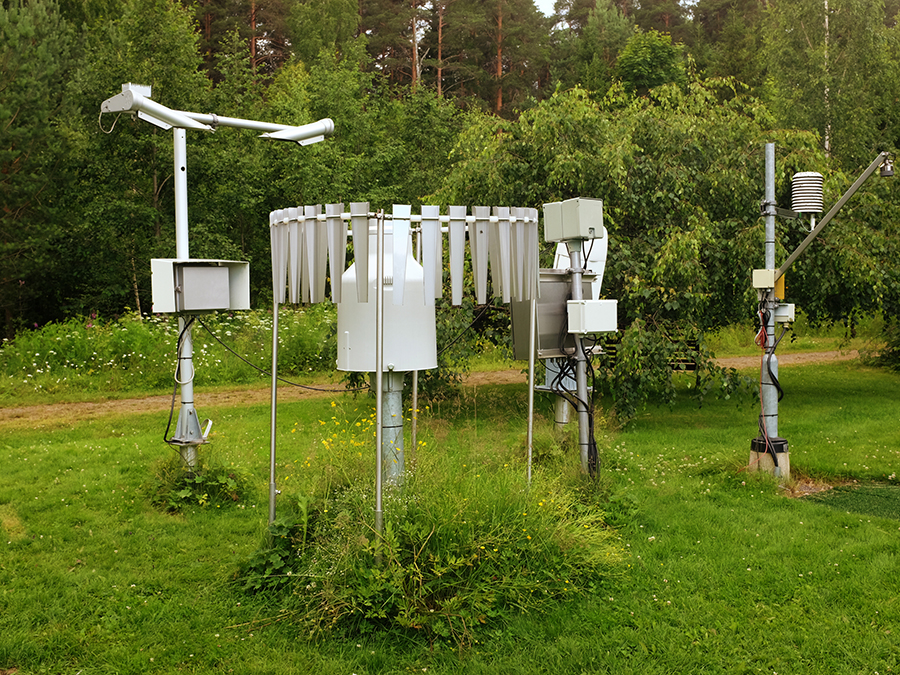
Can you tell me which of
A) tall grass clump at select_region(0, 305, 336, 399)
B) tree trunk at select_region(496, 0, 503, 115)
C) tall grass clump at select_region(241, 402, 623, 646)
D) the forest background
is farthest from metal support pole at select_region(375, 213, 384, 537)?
tree trunk at select_region(496, 0, 503, 115)

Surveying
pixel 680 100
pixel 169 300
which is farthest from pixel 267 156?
pixel 169 300

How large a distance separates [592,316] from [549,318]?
349 mm

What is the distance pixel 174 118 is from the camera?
5.91 meters

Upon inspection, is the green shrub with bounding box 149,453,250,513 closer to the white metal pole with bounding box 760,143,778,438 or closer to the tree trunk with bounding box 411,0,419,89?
the white metal pole with bounding box 760,143,778,438

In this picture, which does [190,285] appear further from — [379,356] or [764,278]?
[764,278]

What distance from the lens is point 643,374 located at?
29.7 feet

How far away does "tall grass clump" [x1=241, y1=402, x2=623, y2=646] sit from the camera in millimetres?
4164

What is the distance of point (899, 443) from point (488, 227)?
6.96 metres

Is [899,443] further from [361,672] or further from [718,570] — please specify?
[361,672]

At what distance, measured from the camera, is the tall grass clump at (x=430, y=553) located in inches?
164

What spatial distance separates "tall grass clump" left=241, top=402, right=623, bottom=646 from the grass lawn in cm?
12

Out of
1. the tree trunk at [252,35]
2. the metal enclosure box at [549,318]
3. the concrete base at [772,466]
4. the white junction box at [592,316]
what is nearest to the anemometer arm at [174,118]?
the metal enclosure box at [549,318]

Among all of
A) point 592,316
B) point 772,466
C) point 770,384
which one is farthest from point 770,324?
point 592,316

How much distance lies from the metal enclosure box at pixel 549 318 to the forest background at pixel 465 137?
3378 millimetres
